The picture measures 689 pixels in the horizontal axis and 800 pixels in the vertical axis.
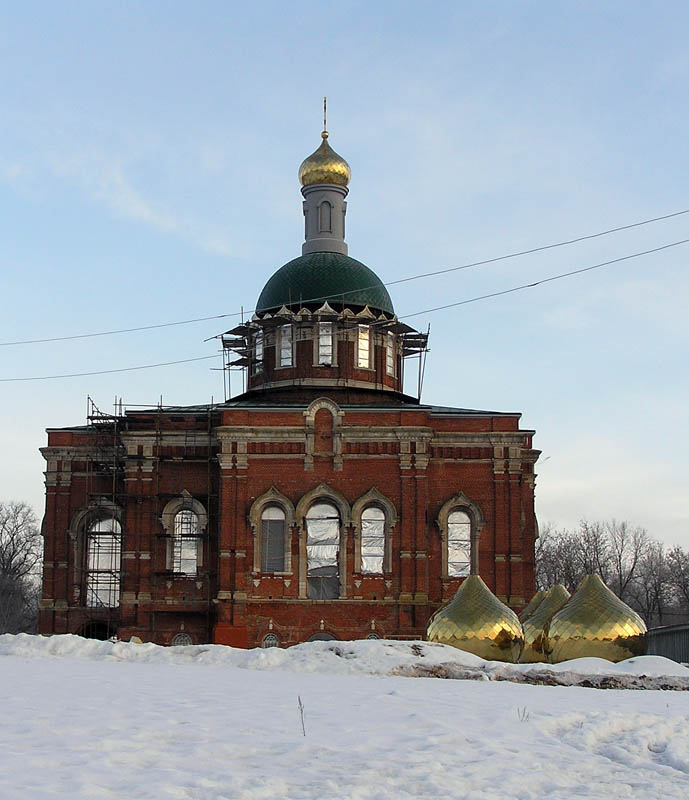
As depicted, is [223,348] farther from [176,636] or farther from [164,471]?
[176,636]

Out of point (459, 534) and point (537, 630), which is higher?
point (459, 534)

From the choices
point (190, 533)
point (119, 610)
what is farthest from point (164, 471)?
point (119, 610)

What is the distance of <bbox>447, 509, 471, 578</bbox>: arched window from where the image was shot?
1497 inches

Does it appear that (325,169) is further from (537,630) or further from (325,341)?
(537,630)

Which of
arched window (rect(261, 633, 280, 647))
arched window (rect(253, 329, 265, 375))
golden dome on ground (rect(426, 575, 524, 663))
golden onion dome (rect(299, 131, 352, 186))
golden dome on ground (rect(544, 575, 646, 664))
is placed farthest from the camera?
golden onion dome (rect(299, 131, 352, 186))

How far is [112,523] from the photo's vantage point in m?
40.7

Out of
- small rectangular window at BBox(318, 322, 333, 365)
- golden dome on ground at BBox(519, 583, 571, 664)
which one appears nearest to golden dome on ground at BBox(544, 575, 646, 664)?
golden dome on ground at BBox(519, 583, 571, 664)

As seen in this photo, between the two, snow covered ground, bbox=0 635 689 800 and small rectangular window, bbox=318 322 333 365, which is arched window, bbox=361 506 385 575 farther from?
snow covered ground, bbox=0 635 689 800

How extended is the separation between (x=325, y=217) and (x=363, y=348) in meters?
6.47

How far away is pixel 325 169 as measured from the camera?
46219 millimetres

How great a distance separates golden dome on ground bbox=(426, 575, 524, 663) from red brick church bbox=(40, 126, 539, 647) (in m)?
12.8

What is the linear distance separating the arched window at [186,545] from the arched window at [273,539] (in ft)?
9.02

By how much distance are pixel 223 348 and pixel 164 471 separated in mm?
7948

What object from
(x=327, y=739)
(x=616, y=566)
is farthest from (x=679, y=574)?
(x=327, y=739)
